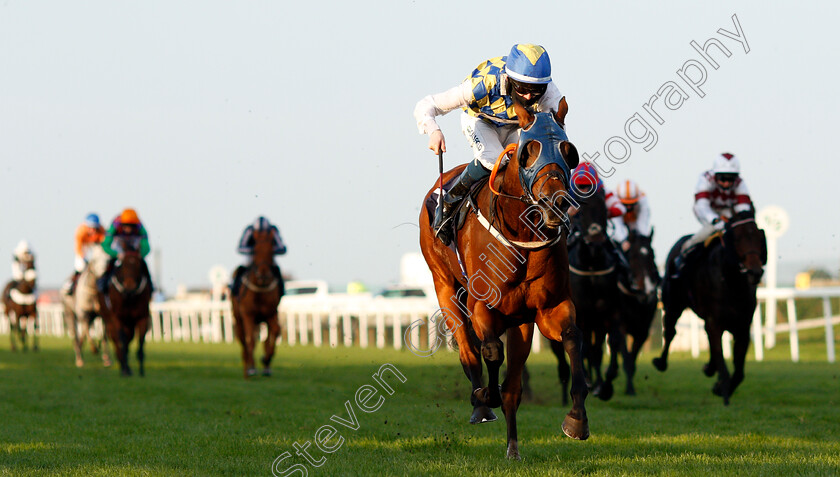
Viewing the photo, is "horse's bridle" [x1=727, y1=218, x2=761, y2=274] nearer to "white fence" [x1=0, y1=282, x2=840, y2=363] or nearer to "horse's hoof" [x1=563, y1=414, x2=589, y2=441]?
"horse's hoof" [x1=563, y1=414, x2=589, y2=441]

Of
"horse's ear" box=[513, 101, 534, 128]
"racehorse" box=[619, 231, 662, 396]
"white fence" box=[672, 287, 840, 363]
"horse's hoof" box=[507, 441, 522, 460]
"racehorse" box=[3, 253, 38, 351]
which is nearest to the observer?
"horse's ear" box=[513, 101, 534, 128]

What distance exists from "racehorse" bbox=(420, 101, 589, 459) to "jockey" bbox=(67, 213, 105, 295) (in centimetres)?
1167

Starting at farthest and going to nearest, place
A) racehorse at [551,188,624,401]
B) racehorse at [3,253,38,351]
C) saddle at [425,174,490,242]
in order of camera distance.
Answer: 1. racehorse at [3,253,38,351]
2. racehorse at [551,188,624,401]
3. saddle at [425,174,490,242]

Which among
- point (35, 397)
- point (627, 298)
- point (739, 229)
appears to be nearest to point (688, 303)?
point (627, 298)

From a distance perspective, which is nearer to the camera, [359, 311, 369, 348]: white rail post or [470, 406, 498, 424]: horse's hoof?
[470, 406, 498, 424]: horse's hoof

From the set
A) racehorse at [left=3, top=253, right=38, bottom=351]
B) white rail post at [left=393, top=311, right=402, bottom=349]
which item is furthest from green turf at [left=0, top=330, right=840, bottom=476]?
racehorse at [left=3, top=253, right=38, bottom=351]

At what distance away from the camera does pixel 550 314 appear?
5082 mm

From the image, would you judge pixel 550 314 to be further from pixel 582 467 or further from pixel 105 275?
pixel 105 275

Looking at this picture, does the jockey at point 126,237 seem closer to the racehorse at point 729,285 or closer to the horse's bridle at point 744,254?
the racehorse at point 729,285

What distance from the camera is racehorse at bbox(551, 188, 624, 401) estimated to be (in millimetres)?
8820

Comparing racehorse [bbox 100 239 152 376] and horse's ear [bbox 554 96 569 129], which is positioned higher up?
horse's ear [bbox 554 96 569 129]

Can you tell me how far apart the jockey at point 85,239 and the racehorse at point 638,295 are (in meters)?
9.29

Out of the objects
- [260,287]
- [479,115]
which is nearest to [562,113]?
[479,115]

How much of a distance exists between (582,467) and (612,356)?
14.7 ft
